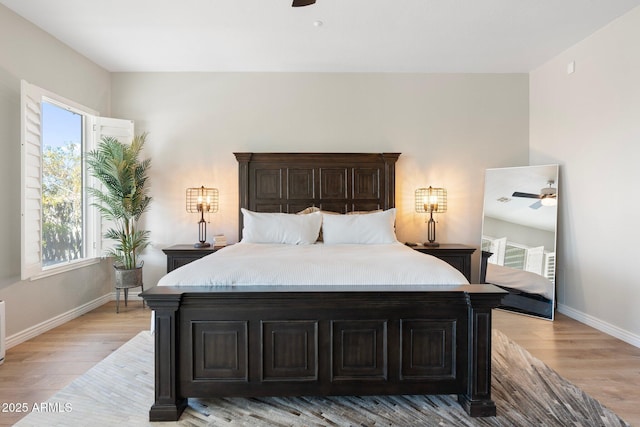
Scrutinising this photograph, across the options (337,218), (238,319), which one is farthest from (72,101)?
(238,319)

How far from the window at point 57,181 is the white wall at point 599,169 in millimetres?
5227

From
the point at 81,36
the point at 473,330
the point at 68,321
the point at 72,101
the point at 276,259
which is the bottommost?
the point at 68,321

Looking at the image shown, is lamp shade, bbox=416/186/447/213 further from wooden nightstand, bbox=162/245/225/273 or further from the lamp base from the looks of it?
wooden nightstand, bbox=162/245/225/273

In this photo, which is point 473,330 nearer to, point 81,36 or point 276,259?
point 276,259

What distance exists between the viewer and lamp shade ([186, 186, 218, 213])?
4398 mm

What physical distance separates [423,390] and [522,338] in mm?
1780

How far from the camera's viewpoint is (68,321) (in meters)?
3.82

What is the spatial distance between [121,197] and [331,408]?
3.32 meters

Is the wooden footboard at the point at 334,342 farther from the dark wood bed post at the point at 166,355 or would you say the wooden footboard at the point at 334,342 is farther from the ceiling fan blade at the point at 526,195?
the ceiling fan blade at the point at 526,195

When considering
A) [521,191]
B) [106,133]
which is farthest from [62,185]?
[521,191]

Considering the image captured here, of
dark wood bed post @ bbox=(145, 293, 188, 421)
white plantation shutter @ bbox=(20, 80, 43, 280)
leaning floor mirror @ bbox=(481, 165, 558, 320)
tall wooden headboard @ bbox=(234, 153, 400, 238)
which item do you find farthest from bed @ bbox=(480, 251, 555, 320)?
white plantation shutter @ bbox=(20, 80, 43, 280)

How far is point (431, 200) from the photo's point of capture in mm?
4473

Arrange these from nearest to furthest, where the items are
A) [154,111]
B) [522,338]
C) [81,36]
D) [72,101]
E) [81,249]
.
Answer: [522,338] → [81,36] → [72,101] → [81,249] → [154,111]

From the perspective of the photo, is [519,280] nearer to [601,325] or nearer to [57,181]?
[601,325]
